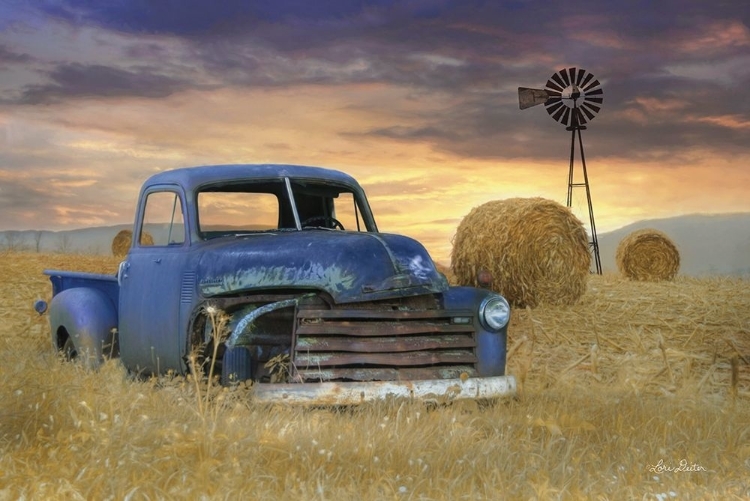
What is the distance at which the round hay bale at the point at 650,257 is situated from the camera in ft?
56.9

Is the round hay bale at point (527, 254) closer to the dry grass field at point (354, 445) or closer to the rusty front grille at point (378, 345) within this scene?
the dry grass field at point (354, 445)

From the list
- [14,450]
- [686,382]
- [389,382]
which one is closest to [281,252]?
[389,382]

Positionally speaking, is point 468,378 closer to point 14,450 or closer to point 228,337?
point 228,337

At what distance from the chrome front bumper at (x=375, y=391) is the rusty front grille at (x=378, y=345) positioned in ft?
0.49

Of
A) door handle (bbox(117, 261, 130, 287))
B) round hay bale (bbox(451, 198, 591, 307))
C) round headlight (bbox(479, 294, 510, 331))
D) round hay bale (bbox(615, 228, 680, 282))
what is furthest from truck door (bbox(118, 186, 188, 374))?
round hay bale (bbox(615, 228, 680, 282))

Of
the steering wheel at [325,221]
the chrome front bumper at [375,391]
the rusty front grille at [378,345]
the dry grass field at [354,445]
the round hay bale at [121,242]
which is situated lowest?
the dry grass field at [354,445]

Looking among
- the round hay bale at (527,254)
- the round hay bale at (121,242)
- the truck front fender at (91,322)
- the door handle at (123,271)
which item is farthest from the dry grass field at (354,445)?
the round hay bale at (121,242)

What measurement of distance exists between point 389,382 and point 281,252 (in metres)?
1.06

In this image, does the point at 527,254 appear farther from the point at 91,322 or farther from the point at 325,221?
the point at 91,322

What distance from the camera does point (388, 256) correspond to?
5.44 m

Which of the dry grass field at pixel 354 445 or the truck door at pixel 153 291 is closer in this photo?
the dry grass field at pixel 354 445

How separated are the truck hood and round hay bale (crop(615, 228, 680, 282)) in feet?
41.2

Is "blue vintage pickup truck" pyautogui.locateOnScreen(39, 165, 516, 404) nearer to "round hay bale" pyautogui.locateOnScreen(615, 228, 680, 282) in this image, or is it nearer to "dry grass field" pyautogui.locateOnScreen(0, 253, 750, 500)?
"dry grass field" pyautogui.locateOnScreen(0, 253, 750, 500)

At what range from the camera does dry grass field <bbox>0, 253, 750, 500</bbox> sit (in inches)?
154
